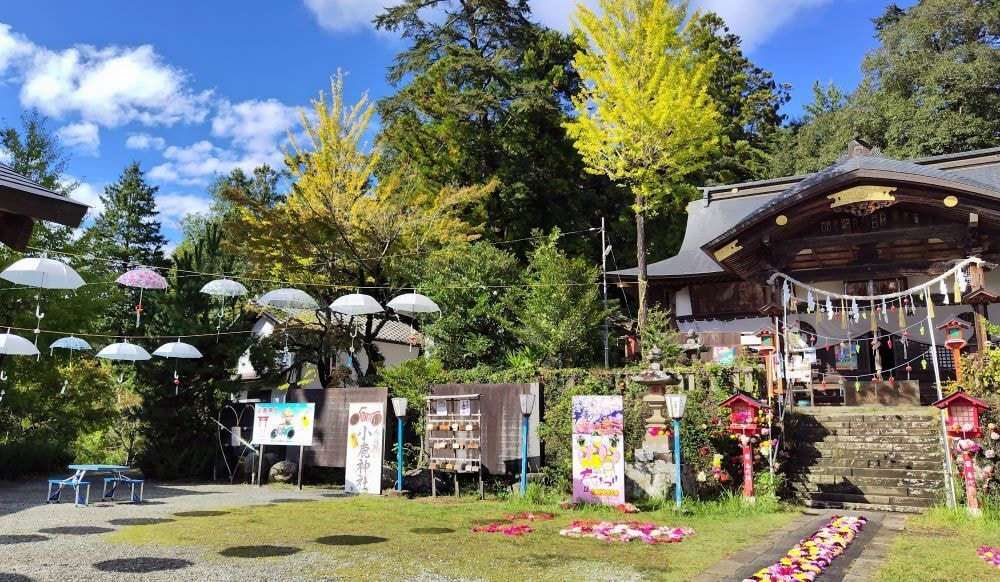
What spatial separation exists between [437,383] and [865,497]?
27.5 ft

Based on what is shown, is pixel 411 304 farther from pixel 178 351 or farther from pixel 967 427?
pixel 967 427

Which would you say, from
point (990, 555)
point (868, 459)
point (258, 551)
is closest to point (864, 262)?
point (868, 459)

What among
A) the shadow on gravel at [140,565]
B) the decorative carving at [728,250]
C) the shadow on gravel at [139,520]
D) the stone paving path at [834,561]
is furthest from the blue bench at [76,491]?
the decorative carving at [728,250]

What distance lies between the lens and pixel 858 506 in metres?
10.7

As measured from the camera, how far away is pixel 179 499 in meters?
12.2

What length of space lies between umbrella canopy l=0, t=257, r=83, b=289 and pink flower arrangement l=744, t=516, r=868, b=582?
30.5 ft

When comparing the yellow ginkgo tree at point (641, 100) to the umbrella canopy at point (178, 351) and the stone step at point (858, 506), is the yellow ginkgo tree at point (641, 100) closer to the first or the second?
the stone step at point (858, 506)

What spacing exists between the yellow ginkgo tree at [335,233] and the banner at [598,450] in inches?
313

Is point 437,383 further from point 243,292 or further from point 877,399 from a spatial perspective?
point 877,399

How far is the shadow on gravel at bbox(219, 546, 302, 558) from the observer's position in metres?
6.94

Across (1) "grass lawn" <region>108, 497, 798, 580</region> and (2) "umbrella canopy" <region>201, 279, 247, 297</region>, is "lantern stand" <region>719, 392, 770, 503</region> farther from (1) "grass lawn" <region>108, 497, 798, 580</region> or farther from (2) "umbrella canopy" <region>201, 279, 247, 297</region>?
(2) "umbrella canopy" <region>201, 279, 247, 297</region>

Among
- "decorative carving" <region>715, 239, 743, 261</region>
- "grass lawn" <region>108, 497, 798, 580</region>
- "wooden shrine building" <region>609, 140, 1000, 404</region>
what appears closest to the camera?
"grass lawn" <region>108, 497, 798, 580</region>

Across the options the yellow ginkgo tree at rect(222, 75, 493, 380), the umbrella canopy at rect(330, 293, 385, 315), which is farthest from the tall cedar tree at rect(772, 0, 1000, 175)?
the umbrella canopy at rect(330, 293, 385, 315)

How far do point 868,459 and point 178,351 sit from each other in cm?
1448
